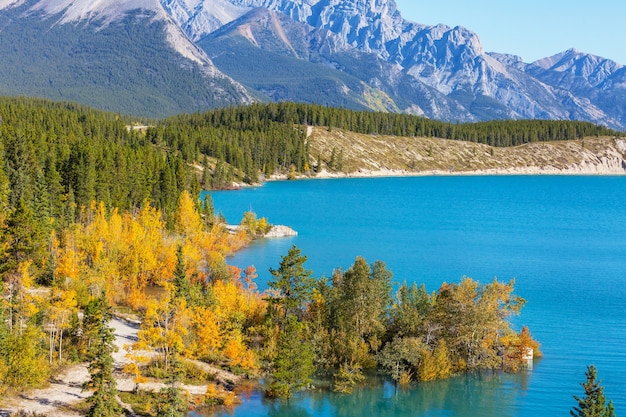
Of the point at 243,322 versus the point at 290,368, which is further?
the point at 243,322

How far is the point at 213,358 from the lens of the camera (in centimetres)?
5347

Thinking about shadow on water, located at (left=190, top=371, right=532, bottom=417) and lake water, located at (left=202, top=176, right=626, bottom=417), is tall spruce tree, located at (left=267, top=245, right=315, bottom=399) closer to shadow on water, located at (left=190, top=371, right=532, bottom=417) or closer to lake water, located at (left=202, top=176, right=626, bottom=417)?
shadow on water, located at (left=190, top=371, right=532, bottom=417)

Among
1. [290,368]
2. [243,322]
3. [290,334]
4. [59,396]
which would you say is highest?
[290,334]

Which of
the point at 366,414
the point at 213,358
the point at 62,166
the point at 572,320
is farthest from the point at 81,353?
the point at 62,166

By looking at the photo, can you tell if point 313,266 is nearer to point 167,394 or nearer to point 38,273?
point 38,273

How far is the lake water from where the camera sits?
163ft

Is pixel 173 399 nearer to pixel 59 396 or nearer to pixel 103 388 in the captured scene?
pixel 103 388

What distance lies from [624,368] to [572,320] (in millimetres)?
14274

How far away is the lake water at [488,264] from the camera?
49625 mm

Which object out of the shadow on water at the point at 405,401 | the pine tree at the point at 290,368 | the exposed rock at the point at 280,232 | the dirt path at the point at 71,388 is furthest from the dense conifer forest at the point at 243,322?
the exposed rock at the point at 280,232

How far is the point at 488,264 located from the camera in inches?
3939

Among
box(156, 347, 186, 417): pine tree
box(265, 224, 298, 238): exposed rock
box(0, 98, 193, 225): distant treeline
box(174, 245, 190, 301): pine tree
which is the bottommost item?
box(156, 347, 186, 417): pine tree

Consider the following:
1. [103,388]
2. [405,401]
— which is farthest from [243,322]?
[103,388]

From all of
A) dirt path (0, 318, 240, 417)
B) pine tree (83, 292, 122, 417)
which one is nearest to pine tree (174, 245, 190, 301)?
dirt path (0, 318, 240, 417)
